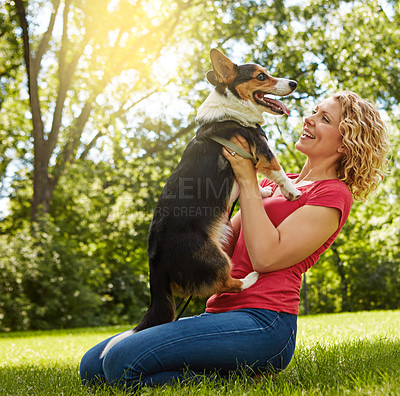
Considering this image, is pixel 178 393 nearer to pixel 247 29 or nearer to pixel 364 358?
pixel 364 358

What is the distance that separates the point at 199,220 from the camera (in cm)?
239

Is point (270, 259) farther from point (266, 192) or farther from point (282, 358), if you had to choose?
point (266, 192)

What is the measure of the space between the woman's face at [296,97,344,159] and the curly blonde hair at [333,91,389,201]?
0.04 m

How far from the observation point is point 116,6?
37.9ft

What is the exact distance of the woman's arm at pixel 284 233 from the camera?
222 cm

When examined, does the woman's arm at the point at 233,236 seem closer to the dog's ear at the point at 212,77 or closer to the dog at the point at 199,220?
the dog at the point at 199,220

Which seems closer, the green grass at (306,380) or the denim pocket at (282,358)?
the green grass at (306,380)

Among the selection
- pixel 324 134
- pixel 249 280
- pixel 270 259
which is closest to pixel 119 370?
pixel 249 280

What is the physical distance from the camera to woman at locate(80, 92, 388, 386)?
6.84ft

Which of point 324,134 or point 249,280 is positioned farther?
point 324,134

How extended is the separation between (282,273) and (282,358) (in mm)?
442

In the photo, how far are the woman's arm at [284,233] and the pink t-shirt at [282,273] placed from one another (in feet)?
0.18

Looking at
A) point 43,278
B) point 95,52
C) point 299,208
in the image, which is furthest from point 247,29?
point 299,208

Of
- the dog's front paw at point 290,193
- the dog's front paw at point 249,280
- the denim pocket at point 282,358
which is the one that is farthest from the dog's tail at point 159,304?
the dog's front paw at point 290,193
